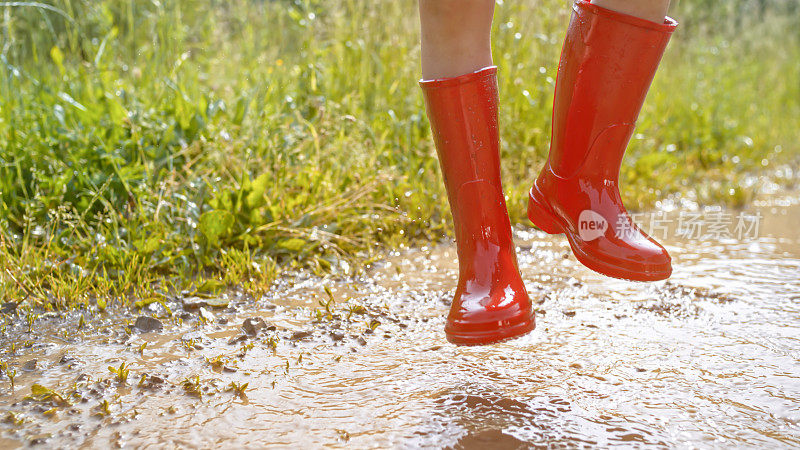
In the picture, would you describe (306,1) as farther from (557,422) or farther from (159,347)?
(557,422)

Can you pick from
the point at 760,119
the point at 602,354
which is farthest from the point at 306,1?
the point at 760,119

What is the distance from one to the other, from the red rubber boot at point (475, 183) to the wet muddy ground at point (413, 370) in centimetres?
16

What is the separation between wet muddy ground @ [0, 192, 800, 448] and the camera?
1.27 meters

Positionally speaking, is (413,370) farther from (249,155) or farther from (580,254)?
(249,155)

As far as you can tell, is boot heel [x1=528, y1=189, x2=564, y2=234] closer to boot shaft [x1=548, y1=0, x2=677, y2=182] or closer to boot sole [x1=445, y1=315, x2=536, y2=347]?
boot shaft [x1=548, y1=0, x2=677, y2=182]

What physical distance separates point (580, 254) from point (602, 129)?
11.3 inches

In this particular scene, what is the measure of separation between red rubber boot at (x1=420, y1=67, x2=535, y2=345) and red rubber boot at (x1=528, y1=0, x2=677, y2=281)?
16cm

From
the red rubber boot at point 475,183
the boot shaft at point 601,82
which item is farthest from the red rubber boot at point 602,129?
the red rubber boot at point 475,183

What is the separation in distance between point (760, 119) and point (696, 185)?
1.55m

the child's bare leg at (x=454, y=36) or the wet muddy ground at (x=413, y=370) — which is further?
the child's bare leg at (x=454, y=36)

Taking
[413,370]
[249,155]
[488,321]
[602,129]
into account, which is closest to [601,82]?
[602,129]

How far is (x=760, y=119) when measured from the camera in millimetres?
4449

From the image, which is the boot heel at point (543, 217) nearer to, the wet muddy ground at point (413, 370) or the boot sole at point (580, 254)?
the boot sole at point (580, 254)

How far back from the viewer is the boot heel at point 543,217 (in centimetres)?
174
